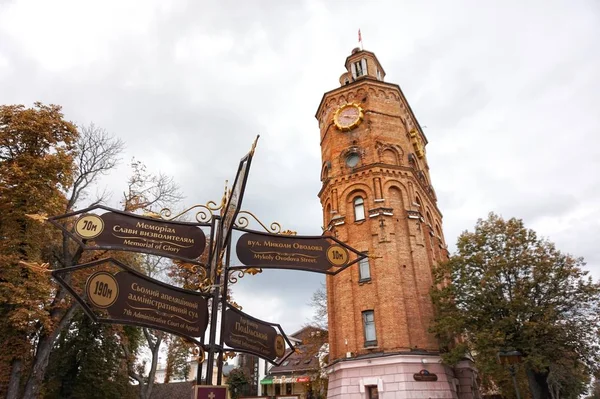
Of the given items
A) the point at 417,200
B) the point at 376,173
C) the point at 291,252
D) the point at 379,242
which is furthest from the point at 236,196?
the point at 417,200

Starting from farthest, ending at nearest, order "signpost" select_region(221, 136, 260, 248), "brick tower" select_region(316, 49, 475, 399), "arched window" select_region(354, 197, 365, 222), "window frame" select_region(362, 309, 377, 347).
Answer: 1. "arched window" select_region(354, 197, 365, 222)
2. "window frame" select_region(362, 309, 377, 347)
3. "brick tower" select_region(316, 49, 475, 399)
4. "signpost" select_region(221, 136, 260, 248)

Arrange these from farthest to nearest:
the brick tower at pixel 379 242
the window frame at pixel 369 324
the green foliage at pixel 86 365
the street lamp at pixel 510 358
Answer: the green foliage at pixel 86 365 → the window frame at pixel 369 324 → the brick tower at pixel 379 242 → the street lamp at pixel 510 358

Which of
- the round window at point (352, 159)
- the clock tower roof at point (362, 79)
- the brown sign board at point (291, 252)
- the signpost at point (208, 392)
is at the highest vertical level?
the clock tower roof at point (362, 79)

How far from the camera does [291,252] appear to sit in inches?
279

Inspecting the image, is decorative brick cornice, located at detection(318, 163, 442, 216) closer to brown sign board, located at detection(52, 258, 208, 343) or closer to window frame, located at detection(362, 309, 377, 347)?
window frame, located at detection(362, 309, 377, 347)

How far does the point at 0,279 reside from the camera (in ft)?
53.2

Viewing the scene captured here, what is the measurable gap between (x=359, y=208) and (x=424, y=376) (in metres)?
9.88

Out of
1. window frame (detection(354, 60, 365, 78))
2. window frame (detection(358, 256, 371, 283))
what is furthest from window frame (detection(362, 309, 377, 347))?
window frame (detection(354, 60, 365, 78))

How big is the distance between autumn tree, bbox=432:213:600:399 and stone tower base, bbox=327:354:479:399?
123cm

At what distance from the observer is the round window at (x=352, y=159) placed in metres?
26.6

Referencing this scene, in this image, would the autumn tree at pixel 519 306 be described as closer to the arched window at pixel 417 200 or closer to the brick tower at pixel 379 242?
the brick tower at pixel 379 242

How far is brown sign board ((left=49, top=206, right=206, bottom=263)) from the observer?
19.2ft

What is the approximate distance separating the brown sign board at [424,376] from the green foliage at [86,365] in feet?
60.8

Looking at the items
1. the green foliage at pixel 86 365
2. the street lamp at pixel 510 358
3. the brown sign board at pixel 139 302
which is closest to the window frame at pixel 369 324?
the street lamp at pixel 510 358
